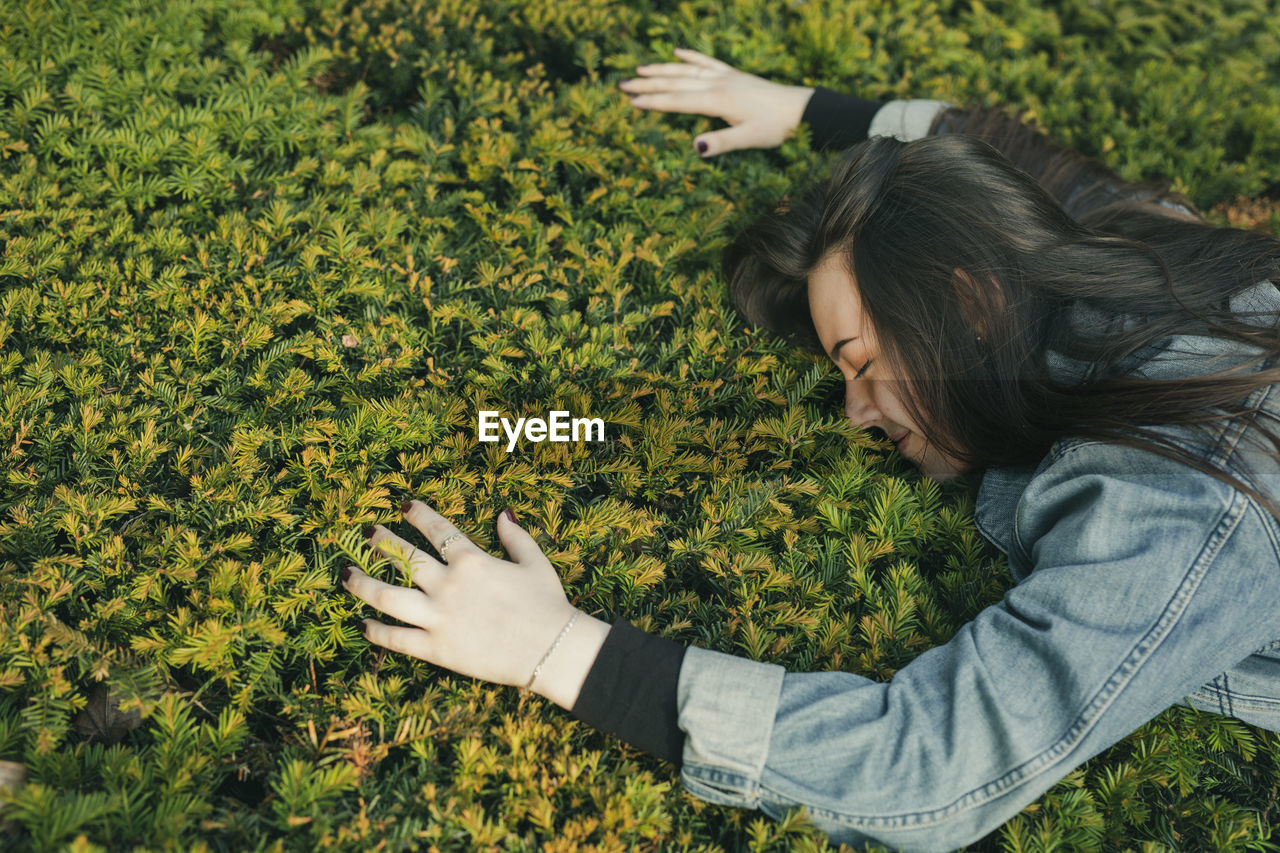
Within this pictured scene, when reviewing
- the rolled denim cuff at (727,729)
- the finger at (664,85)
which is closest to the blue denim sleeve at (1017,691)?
the rolled denim cuff at (727,729)

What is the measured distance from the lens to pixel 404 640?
175 centimetres

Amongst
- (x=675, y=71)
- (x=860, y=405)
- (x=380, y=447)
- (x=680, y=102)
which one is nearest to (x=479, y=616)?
(x=380, y=447)

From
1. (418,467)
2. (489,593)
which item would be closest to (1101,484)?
(489,593)

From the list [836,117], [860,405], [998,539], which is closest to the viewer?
[998,539]

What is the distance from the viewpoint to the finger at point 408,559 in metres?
1.81

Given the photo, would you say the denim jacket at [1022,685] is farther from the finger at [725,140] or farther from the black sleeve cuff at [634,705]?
the finger at [725,140]

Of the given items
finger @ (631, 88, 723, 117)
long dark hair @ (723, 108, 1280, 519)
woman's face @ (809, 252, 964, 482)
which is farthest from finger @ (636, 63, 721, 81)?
woman's face @ (809, 252, 964, 482)

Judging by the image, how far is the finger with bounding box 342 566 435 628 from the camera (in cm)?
176

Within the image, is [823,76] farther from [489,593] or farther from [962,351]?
[489,593]

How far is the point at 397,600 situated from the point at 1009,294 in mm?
1761

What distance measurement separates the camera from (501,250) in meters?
2.56

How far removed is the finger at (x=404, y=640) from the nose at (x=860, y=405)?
1.29 meters

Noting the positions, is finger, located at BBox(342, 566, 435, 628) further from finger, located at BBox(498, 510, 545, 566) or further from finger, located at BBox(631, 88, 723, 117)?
finger, located at BBox(631, 88, 723, 117)

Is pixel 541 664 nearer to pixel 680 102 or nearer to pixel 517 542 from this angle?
pixel 517 542
